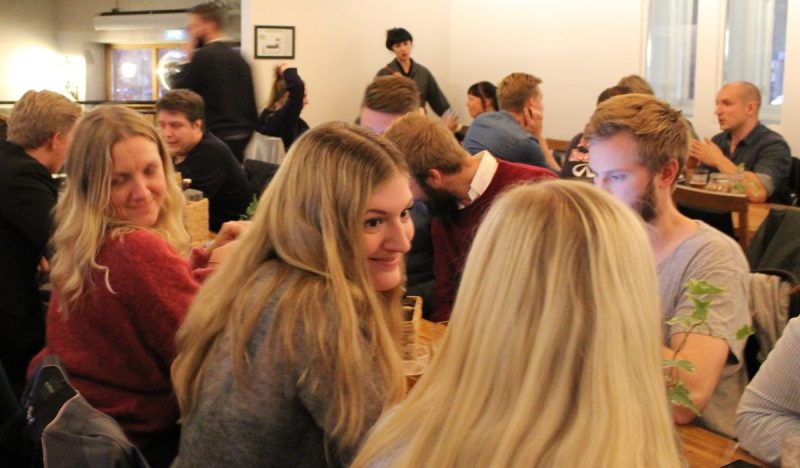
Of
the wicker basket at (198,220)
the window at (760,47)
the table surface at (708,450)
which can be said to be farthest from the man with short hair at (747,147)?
the table surface at (708,450)

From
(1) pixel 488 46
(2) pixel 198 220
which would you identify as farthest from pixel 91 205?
(1) pixel 488 46

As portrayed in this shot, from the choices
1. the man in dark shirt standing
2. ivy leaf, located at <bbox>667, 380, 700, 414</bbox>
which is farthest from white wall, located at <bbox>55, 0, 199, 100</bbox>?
ivy leaf, located at <bbox>667, 380, 700, 414</bbox>

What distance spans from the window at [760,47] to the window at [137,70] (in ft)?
31.7

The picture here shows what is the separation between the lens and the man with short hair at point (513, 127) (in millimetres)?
4633

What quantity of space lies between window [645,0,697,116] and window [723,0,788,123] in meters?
0.34

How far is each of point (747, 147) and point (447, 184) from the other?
340 cm

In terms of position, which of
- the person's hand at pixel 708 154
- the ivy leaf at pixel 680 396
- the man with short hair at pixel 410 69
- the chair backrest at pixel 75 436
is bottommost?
the chair backrest at pixel 75 436

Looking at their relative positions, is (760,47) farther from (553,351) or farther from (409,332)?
(553,351)

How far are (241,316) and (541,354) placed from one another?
65cm

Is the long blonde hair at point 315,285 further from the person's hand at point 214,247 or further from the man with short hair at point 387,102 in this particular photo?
the man with short hair at point 387,102

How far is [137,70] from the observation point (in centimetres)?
1534

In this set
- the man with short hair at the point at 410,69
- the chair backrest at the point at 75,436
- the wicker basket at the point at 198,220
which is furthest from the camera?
the man with short hair at the point at 410,69

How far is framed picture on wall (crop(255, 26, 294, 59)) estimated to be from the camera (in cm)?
845

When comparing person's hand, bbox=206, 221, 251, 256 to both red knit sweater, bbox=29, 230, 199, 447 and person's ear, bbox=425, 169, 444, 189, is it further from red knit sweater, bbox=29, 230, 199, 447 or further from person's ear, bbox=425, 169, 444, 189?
person's ear, bbox=425, 169, 444, 189
